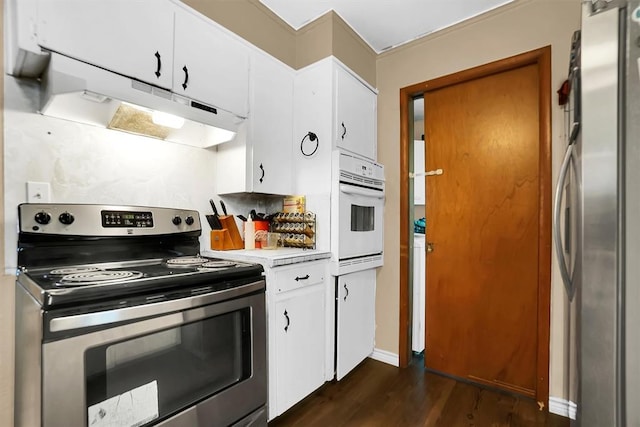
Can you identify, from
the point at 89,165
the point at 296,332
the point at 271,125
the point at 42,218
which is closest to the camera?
the point at 42,218

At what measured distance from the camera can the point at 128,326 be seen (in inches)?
36.0

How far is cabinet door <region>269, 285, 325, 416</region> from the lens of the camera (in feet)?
5.12

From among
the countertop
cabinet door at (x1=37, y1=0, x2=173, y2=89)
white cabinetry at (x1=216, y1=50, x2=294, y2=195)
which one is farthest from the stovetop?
cabinet door at (x1=37, y1=0, x2=173, y2=89)

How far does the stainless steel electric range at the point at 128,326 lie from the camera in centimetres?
82

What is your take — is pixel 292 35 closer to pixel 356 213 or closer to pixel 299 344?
pixel 356 213

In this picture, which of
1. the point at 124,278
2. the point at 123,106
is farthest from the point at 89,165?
the point at 124,278

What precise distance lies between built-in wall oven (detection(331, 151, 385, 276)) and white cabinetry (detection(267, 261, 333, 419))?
0.19 m

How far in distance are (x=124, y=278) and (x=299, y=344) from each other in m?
1.00

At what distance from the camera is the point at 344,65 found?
2080 millimetres

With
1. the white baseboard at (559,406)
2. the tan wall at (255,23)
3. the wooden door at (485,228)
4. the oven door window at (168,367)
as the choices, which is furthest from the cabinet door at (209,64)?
the white baseboard at (559,406)

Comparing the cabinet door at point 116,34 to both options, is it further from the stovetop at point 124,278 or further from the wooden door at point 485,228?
the wooden door at point 485,228

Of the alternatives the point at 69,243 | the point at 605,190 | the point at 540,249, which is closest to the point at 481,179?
the point at 540,249

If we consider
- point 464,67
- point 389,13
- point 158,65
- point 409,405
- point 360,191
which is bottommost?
point 409,405

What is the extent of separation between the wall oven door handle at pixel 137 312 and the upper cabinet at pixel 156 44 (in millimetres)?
942
